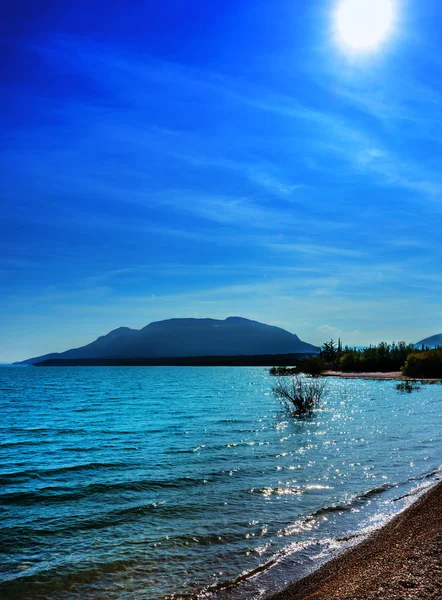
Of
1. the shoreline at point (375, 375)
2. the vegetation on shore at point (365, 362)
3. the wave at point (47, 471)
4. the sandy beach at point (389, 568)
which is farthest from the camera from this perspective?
the vegetation on shore at point (365, 362)

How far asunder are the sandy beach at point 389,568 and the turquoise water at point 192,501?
64cm

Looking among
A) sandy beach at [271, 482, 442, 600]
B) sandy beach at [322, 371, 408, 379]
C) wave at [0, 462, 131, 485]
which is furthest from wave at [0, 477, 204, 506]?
sandy beach at [322, 371, 408, 379]

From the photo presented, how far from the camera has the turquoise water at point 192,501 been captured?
26.3 feet

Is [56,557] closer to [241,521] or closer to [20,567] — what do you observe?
[20,567]

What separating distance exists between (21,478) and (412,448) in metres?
15.2

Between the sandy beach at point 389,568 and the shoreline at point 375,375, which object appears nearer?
the sandy beach at point 389,568

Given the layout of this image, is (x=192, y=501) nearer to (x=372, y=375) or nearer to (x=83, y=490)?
(x=83, y=490)

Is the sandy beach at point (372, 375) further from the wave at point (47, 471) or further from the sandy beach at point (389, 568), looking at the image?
the sandy beach at point (389, 568)

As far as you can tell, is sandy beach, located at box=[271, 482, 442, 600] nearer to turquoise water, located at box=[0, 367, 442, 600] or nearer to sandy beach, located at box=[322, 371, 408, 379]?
turquoise water, located at box=[0, 367, 442, 600]

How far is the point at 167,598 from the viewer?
7.20m

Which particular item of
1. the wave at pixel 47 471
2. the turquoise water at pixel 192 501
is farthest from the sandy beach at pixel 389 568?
the wave at pixel 47 471

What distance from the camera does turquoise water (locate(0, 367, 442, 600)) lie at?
26.3 feet

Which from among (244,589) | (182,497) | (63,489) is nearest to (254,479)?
(182,497)

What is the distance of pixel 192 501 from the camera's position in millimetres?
12141
